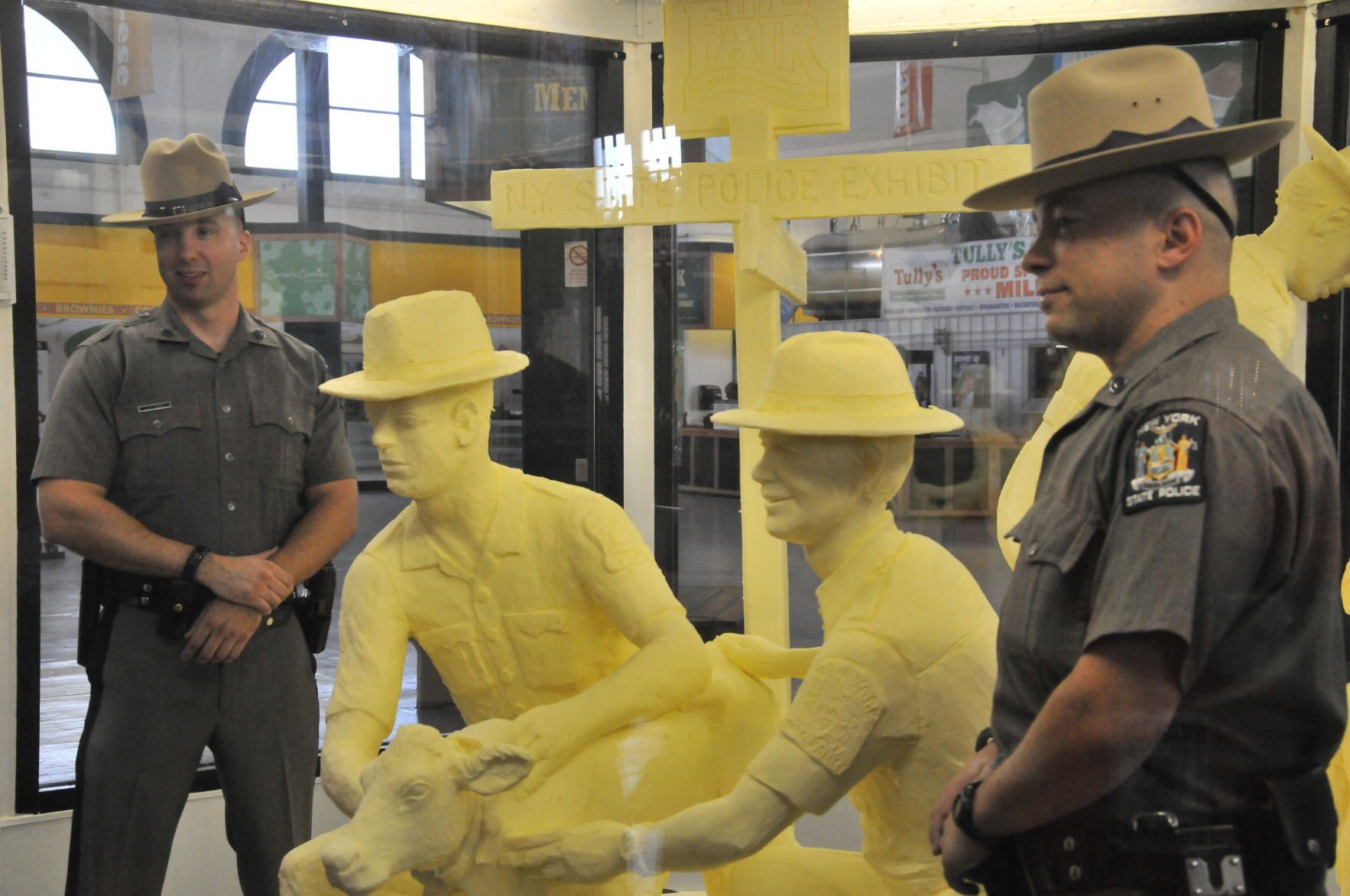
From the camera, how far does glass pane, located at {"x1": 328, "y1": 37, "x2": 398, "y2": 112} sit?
2.73 meters

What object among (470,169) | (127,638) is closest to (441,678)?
(127,638)

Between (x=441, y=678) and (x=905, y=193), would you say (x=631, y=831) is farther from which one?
(x=905, y=193)

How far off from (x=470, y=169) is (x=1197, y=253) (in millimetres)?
1777

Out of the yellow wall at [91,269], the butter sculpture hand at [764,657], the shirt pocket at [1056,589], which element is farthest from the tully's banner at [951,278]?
the yellow wall at [91,269]

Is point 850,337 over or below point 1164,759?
over

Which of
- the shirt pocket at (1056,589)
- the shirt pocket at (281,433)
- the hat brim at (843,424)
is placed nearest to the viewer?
the shirt pocket at (1056,589)

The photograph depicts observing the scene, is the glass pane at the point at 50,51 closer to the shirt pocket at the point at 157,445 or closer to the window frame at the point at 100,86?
the window frame at the point at 100,86

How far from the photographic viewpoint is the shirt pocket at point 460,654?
221 centimetres

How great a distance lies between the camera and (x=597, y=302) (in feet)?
9.15

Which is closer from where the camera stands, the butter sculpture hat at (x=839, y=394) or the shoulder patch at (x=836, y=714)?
the shoulder patch at (x=836, y=714)

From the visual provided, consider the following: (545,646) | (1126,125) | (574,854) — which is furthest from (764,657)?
(1126,125)

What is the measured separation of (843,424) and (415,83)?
1420mm

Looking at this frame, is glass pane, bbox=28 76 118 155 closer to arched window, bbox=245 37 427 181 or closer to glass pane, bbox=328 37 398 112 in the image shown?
arched window, bbox=245 37 427 181

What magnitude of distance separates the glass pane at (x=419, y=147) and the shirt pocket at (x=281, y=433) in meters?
0.55
